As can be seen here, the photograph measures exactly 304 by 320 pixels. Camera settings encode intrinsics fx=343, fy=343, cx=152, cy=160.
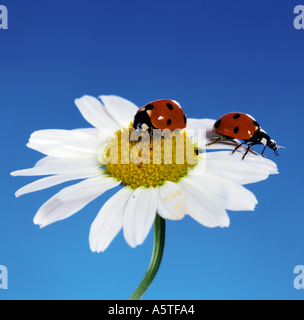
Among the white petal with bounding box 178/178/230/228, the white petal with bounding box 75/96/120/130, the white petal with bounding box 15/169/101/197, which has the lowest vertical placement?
the white petal with bounding box 178/178/230/228

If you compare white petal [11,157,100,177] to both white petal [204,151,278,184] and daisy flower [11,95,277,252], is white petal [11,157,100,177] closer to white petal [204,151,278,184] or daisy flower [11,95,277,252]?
daisy flower [11,95,277,252]

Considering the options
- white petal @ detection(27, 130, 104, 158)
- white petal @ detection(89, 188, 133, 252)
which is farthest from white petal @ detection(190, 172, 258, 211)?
white petal @ detection(27, 130, 104, 158)

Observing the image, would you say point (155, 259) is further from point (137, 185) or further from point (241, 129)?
point (241, 129)

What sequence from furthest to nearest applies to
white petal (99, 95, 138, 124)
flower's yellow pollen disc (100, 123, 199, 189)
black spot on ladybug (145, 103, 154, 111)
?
→ white petal (99, 95, 138, 124), black spot on ladybug (145, 103, 154, 111), flower's yellow pollen disc (100, 123, 199, 189)

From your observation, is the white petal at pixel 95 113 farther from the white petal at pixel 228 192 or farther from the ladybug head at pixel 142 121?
the white petal at pixel 228 192

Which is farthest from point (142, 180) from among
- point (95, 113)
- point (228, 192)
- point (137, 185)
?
point (95, 113)

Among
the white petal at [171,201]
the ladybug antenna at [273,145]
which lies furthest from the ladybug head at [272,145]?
the white petal at [171,201]

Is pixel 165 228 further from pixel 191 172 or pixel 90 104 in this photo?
pixel 90 104
